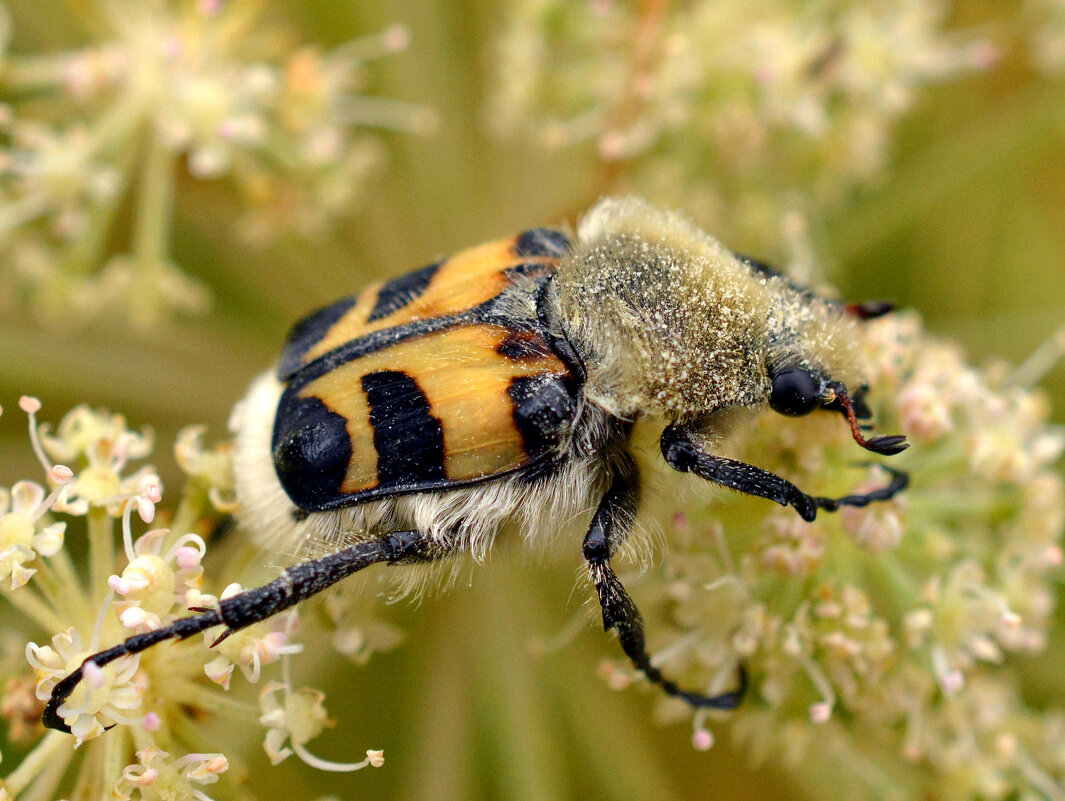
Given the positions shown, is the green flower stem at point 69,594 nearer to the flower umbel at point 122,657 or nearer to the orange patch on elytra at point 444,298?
the flower umbel at point 122,657

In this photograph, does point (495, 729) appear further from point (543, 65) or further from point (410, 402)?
point (543, 65)

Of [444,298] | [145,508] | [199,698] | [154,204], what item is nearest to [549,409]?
[444,298]

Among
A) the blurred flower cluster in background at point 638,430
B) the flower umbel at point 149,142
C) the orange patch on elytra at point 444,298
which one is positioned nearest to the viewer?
the blurred flower cluster in background at point 638,430

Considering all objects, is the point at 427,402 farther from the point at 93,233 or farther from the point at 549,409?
the point at 93,233

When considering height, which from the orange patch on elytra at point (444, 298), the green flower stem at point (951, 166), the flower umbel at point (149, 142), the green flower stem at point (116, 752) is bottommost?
the green flower stem at point (116, 752)

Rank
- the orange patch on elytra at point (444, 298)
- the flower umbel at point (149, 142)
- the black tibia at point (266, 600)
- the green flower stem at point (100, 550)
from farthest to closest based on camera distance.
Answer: the flower umbel at point (149, 142) → the orange patch on elytra at point (444, 298) → the green flower stem at point (100, 550) → the black tibia at point (266, 600)

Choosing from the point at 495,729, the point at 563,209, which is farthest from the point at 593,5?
the point at 495,729

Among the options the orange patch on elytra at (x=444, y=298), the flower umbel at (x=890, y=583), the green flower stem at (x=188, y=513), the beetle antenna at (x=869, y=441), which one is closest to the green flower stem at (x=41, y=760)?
the green flower stem at (x=188, y=513)
